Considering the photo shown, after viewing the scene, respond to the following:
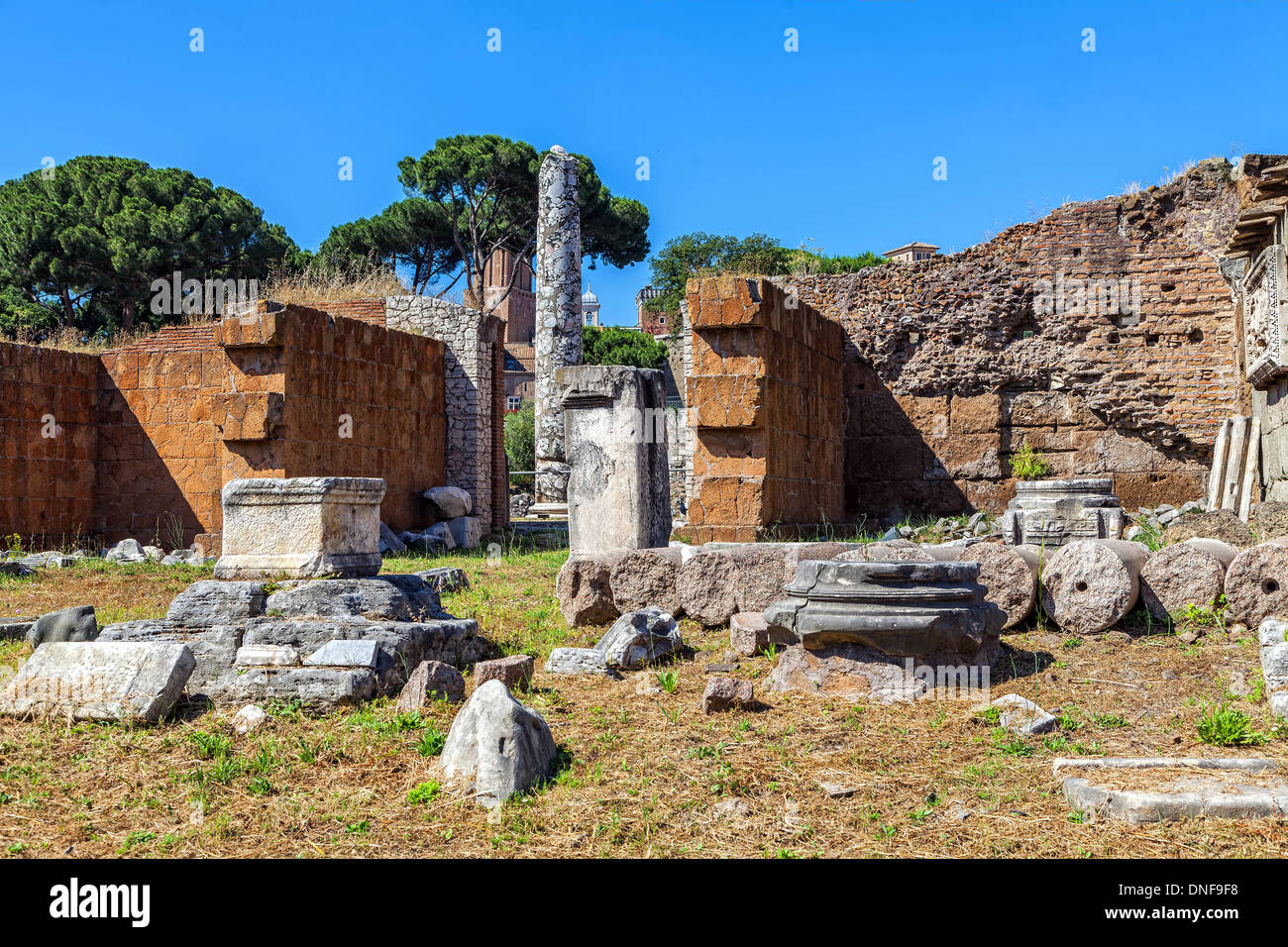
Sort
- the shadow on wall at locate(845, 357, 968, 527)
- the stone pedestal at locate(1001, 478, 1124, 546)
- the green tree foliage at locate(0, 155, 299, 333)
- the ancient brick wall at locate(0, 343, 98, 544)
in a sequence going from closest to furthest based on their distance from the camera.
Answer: the stone pedestal at locate(1001, 478, 1124, 546)
the ancient brick wall at locate(0, 343, 98, 544)
the shadow on wall at locate(845, 357, 968, 527)
the green tree foliage at locate(0, 155, 299, 333)

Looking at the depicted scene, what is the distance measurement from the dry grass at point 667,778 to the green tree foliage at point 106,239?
26588 millimetres

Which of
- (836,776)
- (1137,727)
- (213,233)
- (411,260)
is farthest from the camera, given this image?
(411,260)

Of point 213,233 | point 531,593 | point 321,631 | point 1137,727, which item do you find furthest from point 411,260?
point 1137,727

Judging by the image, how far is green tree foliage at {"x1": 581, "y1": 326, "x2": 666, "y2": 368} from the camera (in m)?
41.3

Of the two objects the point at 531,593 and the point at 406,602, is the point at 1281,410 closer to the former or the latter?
the point at 531,593

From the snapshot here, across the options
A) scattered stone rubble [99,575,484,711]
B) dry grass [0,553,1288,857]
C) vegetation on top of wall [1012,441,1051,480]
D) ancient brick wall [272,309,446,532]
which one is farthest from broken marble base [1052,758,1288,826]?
ancient brick wall [272,309,446,532]

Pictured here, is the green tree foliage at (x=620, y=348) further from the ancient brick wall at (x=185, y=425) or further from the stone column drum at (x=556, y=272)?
the ancient brick wall at (x=185, y=425)

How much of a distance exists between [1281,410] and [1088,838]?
765cm

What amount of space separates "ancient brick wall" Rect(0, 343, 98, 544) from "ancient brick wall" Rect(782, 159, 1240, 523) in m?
10.0

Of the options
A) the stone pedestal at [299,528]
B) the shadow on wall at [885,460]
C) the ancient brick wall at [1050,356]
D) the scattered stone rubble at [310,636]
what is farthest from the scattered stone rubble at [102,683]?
the shadow on wall at [885,460]

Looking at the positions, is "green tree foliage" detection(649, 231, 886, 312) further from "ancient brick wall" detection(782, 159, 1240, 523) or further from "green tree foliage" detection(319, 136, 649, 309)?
"ancient brick wall" detection(782, 159, 1240, 523)

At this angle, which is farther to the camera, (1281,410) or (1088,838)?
(1281,410)

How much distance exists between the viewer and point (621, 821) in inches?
144
